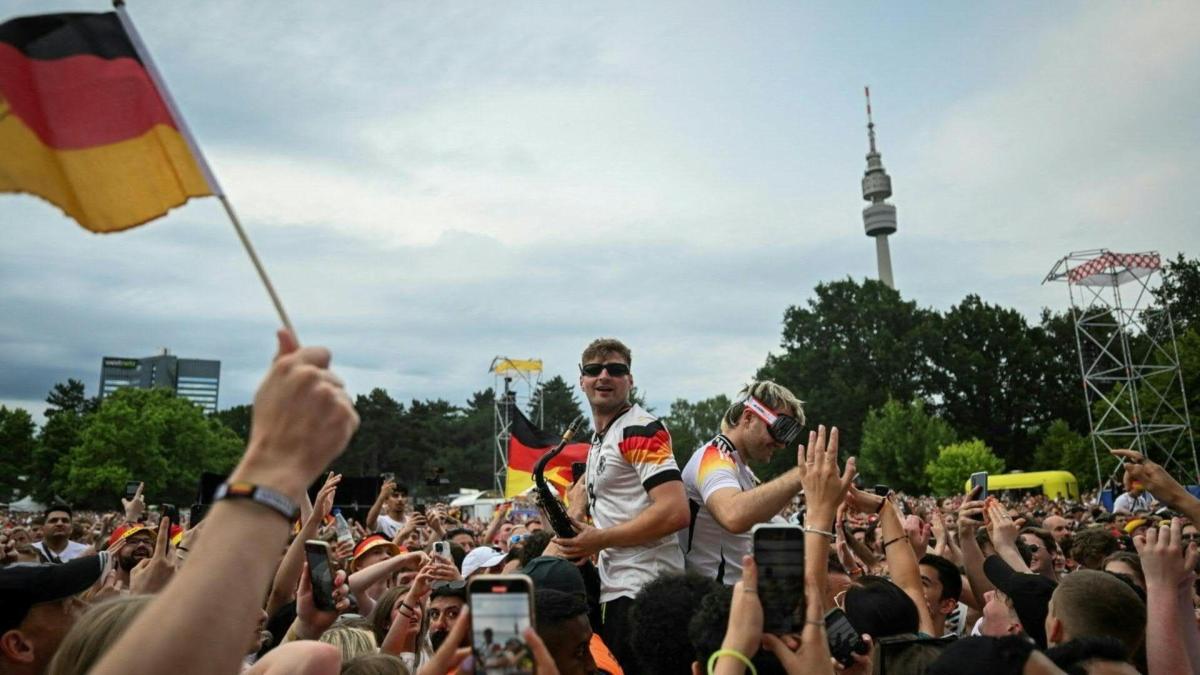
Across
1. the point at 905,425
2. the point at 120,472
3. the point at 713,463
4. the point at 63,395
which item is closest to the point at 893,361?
the point at 905,425

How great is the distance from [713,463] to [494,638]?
2.89 meters

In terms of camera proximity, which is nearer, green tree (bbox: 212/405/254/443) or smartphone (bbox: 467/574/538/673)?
smartphone (bbox: 467/574/538/673)

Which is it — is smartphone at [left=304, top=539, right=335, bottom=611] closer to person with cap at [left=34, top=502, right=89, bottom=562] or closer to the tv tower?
person with cap at [left=34, top=502, right=89, bottom=562]

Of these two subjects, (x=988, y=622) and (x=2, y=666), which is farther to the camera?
(x=988, y=622)

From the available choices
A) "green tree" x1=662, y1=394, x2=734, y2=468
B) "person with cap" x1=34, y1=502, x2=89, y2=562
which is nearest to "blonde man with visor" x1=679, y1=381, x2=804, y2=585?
"person with cap" x1=34, y1=502, x2=89, y2=562

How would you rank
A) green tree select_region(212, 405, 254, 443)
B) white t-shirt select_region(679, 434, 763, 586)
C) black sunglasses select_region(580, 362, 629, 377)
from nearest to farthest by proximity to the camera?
white t-shirt select_region(679, 434, 763, 586) → black sunglasses select_region(580, 362, 629, 377) → green tree select_region(212, 405, 254, 443)

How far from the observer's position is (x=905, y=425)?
200ft

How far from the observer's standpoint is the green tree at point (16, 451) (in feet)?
237

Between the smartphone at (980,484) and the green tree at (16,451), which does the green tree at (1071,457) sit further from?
the green tree at (16,451)

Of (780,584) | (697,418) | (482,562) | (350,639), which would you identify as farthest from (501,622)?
(697,418)

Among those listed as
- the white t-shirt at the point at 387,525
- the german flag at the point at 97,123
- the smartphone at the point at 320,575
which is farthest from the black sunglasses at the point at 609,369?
the white t-shirt at the point at 387,525

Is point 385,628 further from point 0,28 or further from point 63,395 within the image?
point 63,395

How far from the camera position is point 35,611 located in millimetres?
2893

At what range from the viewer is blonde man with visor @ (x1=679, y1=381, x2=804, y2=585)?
178 inches
